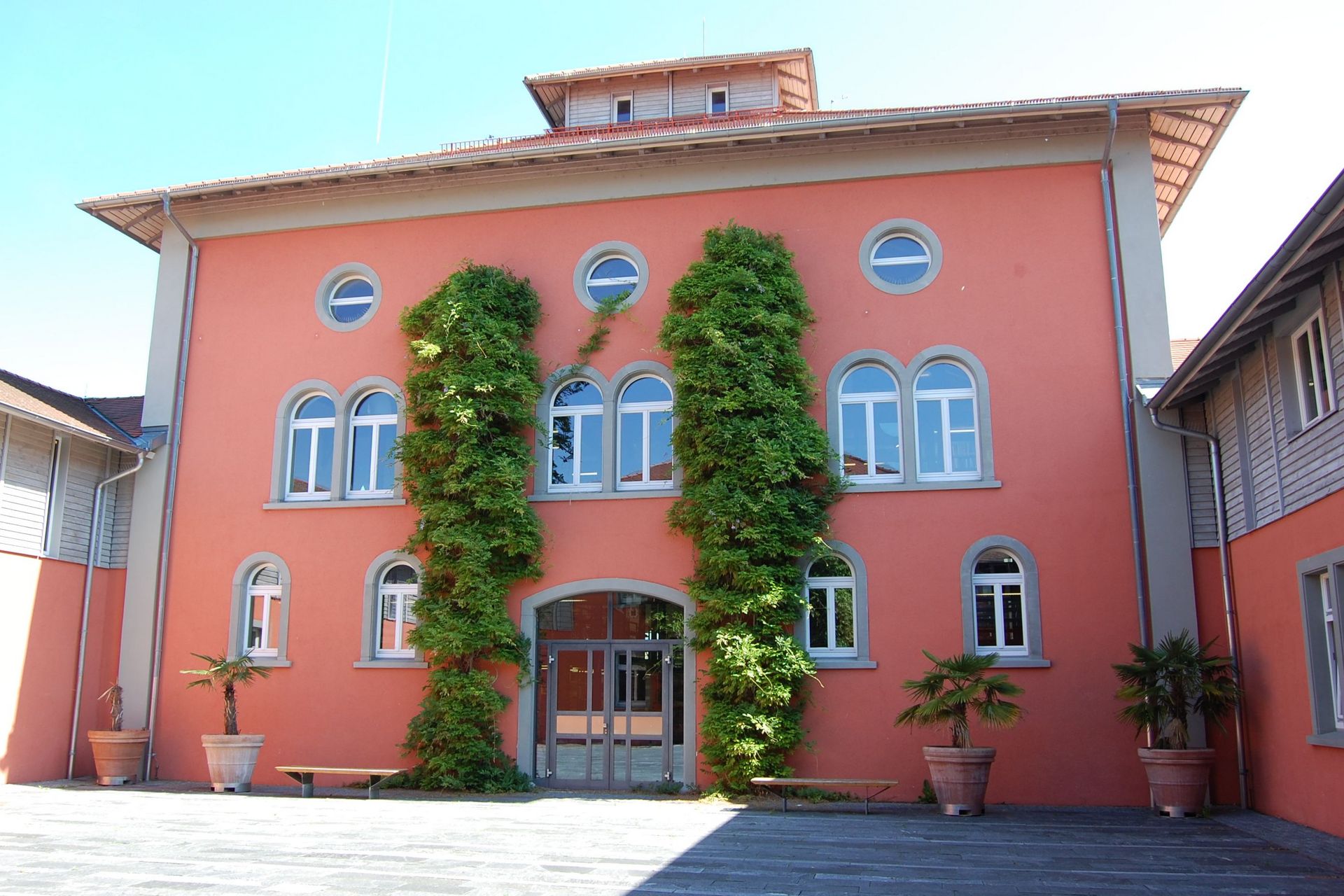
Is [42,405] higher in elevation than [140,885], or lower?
higher

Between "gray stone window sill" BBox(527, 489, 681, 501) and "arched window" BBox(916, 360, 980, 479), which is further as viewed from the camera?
"gray stone window sill" BBox(527, 489, 681, 501)

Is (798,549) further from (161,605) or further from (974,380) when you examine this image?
(161,605)

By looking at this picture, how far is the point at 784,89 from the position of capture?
2264cm

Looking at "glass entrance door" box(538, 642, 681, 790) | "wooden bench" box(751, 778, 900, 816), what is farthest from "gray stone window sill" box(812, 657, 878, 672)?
"glass entrance door" box(538, 642, 681, 790)

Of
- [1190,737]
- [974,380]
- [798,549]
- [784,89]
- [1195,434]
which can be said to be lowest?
[1190,737]

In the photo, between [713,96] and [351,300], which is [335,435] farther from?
[713,96]

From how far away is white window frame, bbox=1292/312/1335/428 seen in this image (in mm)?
9750

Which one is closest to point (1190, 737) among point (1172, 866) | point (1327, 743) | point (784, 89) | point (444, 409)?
point (1327, 743)

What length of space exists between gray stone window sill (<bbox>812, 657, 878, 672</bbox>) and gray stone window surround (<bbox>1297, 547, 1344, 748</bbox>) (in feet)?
15.5

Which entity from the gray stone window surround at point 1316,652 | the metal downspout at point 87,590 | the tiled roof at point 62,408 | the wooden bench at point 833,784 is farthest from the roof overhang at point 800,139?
the wooden bench at point 833,784

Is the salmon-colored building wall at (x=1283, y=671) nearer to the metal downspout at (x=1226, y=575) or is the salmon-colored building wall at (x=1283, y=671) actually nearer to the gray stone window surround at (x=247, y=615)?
the metal downspout at (x=1226, y=575)

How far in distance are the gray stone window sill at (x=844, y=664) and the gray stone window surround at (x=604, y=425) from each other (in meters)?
2.86

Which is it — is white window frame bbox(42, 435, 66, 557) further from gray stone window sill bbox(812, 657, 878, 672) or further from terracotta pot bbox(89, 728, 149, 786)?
gray stone window sill bbox(812, 657, 878, 672)

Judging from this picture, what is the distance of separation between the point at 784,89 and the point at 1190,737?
14.8 metres
